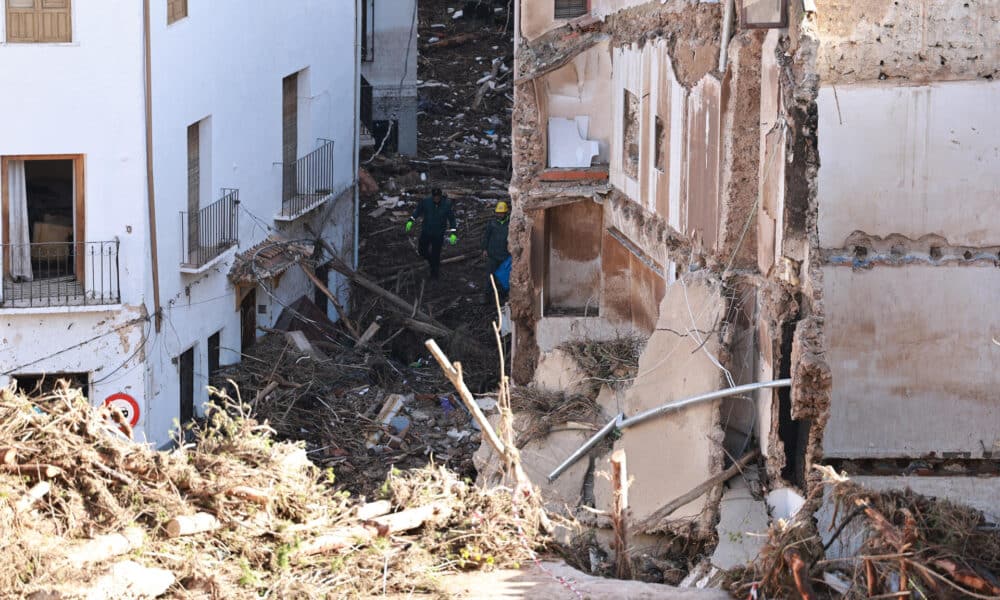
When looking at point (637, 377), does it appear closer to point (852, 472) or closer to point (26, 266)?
point (852, 472)

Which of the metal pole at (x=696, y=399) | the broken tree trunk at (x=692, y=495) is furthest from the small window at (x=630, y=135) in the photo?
the broken tree trunk at (x=692, y=495)

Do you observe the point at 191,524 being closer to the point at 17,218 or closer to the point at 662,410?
the point at 662,410

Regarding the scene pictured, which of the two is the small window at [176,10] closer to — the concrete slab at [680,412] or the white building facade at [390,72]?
the concrete slab at [680,412]

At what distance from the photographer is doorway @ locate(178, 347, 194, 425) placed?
19828 millimetres

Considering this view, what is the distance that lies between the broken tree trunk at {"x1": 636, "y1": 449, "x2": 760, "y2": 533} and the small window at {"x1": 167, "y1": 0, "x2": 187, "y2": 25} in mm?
10428

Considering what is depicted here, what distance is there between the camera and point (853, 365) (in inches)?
455

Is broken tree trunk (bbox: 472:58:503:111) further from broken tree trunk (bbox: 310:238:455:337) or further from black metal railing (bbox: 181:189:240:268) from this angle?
black metal railing (bbox: 181:189:240:268)

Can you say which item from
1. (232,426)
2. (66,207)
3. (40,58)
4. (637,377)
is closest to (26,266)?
(66,207)

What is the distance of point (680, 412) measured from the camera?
38.9 feet

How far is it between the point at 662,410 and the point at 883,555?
4.14 m

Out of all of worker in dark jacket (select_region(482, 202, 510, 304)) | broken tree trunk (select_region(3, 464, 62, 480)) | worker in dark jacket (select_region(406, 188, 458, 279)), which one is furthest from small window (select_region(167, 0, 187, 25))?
broken tree trunk (select_region(3, 464, 62, 480))

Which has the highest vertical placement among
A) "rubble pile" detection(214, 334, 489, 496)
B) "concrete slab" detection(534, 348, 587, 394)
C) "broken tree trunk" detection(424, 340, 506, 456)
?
"broken tree trunk" detection(424, 340, 506, 456)

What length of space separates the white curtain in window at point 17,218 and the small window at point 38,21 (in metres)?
1.53

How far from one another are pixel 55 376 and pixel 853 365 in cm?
1059
